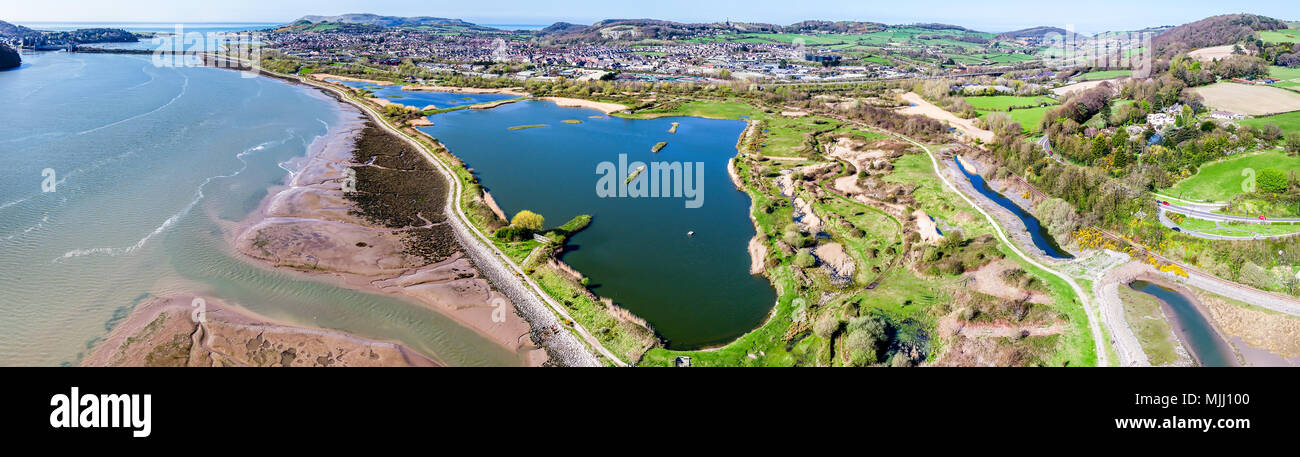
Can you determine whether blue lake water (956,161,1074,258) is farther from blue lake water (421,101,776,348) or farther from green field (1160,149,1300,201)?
blue lake water (421,101,776,348)

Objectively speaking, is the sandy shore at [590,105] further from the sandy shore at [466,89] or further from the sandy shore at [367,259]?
the sandy shore at [367,259]

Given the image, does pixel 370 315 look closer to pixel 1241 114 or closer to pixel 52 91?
pixel 1241 114

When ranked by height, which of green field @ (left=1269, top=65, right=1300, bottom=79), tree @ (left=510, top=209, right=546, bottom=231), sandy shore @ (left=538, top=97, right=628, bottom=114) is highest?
green field @ (left=1269, top=65, right=1300, bottom=79)

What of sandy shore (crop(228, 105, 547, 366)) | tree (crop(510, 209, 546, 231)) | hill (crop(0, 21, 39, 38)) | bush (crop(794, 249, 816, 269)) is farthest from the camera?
hill (crop(0, 21, 39, 38))

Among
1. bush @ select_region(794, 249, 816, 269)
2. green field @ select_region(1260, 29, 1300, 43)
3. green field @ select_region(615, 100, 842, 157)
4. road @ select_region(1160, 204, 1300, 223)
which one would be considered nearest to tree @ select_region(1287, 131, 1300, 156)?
road @ select_region(1160, 204, 1300, 223)

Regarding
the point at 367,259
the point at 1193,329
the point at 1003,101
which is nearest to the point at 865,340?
the point at 1193,329

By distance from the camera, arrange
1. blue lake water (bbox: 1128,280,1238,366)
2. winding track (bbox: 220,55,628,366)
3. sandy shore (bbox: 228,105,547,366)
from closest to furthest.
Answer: blue lake water (bbox: 1128,280,1238,366) < winding track (bbox: 220,55,628,366) < sandy shore (bbox: 228,105,547,366)

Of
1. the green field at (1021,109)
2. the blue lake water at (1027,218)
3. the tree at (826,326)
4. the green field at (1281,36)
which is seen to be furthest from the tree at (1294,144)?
the green field at (1281,36)
